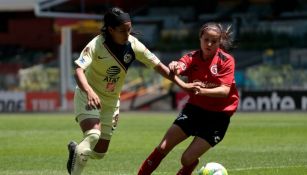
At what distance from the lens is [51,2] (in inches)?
1844

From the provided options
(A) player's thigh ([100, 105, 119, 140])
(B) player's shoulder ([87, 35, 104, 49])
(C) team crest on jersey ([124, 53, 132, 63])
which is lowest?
(A) player's thigh ([100, 105, 119, 140])

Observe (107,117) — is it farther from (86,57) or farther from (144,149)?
(144,149)

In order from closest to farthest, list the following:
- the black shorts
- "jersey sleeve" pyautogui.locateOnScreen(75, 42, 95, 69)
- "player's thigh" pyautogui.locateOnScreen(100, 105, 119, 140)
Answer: "jersey sleeve" pyautogui.locateOnScreen(75, 42, 95, 69) → the black shorts → "player's thigh" pyautogui.locateOnScreen(100, 105, 119, 140)

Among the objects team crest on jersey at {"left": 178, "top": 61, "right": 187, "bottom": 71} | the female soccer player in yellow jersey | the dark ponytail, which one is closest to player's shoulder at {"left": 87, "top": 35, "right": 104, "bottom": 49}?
the female soccer player in yellow jersey

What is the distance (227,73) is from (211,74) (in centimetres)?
21

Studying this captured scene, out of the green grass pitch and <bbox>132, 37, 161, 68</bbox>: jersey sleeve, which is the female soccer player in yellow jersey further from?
the green grass pitch

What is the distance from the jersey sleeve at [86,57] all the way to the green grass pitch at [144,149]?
3563 millimetres

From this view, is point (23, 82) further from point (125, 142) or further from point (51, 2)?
point (125, 142)

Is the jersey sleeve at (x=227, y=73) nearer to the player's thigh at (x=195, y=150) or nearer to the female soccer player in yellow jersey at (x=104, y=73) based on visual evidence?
the female soccer player in yellow jersey at (x=104, y=73)

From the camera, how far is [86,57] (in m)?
10.1

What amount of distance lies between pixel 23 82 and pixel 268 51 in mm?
14267

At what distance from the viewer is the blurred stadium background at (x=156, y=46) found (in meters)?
42.2

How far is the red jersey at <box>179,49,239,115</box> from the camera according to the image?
10562 millimetres

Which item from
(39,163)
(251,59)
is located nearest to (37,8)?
(251,59)
